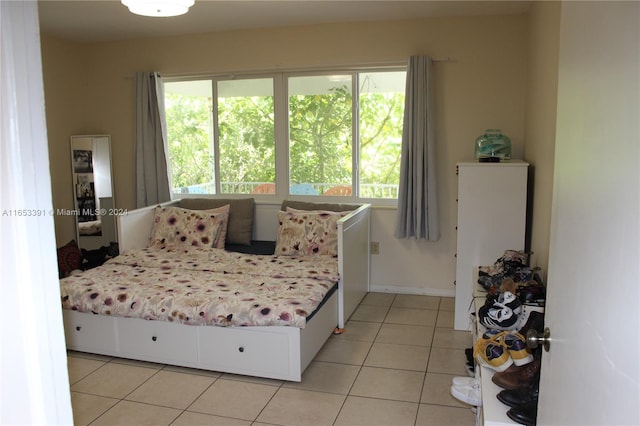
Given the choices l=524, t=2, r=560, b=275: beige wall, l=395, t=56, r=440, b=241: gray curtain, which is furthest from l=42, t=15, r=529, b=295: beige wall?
l=524, t=2, r=560, b=275: beige wall

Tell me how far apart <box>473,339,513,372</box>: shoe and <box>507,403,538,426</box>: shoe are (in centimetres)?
30

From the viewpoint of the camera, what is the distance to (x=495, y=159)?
3543mm

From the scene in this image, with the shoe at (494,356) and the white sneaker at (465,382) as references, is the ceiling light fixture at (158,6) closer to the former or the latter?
the shoe at (494,356)

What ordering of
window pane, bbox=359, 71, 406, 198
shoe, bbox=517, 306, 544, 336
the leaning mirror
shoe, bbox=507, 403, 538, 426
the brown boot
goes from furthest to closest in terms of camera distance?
1. the leaning mirror
2. window pane, bbox=359, 71, 406, 198
3. shoe, bbox=517, 306, 544, 336
4. the brown boot
5. shoe, bbox=507, 403, 538, 426

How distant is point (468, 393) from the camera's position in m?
2.35

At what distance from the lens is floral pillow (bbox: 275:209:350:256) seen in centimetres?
399

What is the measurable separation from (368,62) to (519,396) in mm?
3196

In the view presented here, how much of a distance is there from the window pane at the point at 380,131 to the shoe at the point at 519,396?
2.81 m

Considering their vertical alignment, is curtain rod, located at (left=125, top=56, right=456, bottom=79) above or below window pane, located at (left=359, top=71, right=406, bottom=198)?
above

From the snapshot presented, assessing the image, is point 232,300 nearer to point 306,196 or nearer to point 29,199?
point 306,196

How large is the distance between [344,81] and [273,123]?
2.48ft

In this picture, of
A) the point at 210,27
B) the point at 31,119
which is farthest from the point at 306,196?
the point at 31,119

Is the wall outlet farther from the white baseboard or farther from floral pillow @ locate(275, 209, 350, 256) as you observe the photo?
floral pillow @ locate(275, 209, 350, 256)

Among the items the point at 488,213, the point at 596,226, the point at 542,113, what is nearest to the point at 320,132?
the point at 488,213
